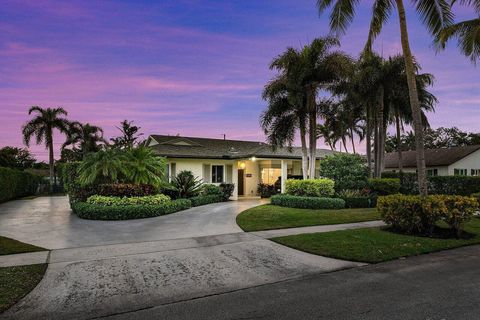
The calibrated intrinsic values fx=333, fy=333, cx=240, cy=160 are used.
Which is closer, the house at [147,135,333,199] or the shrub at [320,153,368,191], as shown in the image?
the shrub at [320,153,368,191]

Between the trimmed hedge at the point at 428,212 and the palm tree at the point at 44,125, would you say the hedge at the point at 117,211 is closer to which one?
the trimmed hedge at the point at 428,212

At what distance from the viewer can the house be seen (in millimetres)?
21438

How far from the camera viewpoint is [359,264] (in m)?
6.74

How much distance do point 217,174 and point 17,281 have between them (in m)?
17.4

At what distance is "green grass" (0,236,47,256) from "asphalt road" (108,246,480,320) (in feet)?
15.0

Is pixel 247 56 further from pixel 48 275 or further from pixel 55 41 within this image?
pixel 48 275

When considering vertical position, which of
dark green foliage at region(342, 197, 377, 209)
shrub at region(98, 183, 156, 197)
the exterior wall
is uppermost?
the exterior wall

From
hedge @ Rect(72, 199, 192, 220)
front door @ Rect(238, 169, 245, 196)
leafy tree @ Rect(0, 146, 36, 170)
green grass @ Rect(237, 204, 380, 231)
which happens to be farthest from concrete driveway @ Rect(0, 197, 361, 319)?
leafy tree @ Rect(0, 146, 36, 170)

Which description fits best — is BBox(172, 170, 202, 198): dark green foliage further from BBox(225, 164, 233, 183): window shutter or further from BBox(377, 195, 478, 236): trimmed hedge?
BBox(377, 195, 478, 236): trimmed hedge

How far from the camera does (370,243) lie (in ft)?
27.2

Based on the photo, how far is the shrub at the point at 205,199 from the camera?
17172 mm

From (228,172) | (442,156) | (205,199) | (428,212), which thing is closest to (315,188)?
(205,199)

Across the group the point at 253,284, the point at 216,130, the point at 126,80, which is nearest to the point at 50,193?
the point at 216,130

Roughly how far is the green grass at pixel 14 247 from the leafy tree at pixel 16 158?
4419 cm
